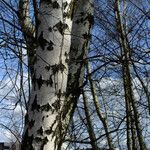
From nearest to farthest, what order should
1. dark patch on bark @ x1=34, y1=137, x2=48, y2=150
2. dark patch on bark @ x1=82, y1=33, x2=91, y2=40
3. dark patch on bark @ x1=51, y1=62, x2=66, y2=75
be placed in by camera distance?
dark patch on bark @ x1=34, y1=137, x2=48, y2=150, dark patch on bark @ x1=51, y1=62, x2=66, y2=75, dark patch on bark @ x1=82, y1=33, x2=91, y2=40

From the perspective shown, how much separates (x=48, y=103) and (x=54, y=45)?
14.8 inches

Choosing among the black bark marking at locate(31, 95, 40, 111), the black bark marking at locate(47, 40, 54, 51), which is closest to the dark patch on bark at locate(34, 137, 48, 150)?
the black bark marking at locate(31, 95, 40, 111)

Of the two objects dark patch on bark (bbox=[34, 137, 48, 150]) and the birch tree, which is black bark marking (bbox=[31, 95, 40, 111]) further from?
dark patch on bark (bbox=[34, 137, 48, 150])

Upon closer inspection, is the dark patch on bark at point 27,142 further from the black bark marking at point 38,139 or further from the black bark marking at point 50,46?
the black bark marking at point 50,46

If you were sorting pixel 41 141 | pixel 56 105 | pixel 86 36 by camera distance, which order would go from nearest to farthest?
pixel 41 141 < pixel 56 105 < pixel 86 36

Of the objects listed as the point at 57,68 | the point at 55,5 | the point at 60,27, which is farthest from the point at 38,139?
the point at 55,5

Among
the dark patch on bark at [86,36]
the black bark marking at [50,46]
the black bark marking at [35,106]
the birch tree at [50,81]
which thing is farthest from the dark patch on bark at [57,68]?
the dark patch on bark at [86,36]

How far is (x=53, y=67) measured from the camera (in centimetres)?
254

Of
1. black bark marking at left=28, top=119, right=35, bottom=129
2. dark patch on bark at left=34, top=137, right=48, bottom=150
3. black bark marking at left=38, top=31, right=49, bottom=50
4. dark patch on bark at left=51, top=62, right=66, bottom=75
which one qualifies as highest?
black bark marking at left=38, top=31, right=49, bottom=50

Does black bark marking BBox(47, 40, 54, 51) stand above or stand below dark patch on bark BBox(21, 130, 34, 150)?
above

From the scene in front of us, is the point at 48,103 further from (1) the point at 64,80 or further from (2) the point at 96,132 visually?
(2) the point at 96,132

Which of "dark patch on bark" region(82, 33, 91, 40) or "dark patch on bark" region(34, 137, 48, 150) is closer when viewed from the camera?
"dark patch on bark" region(34, 137, 48, 150)

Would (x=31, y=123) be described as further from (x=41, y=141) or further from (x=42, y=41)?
(x=42, y=41)

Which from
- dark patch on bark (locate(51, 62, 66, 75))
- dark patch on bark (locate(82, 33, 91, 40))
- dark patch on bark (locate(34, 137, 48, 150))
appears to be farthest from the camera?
dark patch on bark (locate(82, 33, 91, 40))
